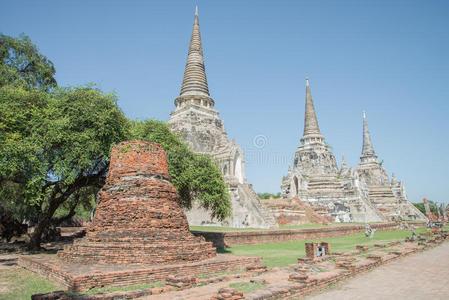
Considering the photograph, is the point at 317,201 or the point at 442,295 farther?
the point at 317,201

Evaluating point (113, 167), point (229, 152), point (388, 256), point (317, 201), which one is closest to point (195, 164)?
point (113, 167)

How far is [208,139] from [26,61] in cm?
1465

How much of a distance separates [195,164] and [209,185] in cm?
115

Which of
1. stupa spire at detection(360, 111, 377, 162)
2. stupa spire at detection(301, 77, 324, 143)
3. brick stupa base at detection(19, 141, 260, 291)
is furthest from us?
stupa spire at detection(360, 111, 377, 162)

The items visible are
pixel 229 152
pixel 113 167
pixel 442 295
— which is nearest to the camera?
pixel 442 295

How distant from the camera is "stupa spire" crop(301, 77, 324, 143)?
40.8 m

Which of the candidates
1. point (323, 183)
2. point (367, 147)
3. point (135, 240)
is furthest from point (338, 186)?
point (135, 240)

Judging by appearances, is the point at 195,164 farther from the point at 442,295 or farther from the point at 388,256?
the point at 442,295

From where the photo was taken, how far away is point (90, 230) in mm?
8953

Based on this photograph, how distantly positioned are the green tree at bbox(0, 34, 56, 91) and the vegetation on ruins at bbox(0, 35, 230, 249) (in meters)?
0.32

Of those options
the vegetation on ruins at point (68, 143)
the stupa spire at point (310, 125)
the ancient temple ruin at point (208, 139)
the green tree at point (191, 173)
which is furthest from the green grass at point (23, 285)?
the stupa spire at point (310, 125)

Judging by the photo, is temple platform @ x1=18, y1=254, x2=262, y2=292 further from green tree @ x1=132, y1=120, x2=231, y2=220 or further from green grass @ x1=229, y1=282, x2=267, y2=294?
green tree @ x1=132, y1=120, x2=231, y2=220

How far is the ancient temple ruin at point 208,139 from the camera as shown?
861 inches

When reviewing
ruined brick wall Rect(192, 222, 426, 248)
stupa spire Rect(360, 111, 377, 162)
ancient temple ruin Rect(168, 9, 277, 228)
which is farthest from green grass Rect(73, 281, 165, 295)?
stupa spire Rect(360, 111, 377, 162)
